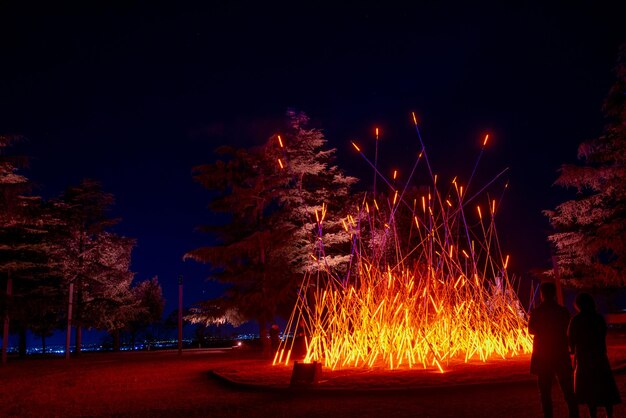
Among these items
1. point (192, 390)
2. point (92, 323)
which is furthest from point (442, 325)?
point (92, 323)

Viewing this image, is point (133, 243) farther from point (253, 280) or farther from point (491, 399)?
point (491, 399)

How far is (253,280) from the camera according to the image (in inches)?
778

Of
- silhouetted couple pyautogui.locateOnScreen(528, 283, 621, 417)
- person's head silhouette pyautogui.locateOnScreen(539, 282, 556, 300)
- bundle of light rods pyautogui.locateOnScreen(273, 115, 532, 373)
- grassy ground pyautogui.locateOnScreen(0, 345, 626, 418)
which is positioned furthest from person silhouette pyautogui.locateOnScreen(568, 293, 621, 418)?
bundle of light rods pyautogui.locateOnScreen(273, 115, 532, 373)

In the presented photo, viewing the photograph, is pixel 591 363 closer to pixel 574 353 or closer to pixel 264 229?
pixel 574 353

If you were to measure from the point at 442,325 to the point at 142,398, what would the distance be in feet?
16.9

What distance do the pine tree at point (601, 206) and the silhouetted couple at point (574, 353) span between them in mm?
11443

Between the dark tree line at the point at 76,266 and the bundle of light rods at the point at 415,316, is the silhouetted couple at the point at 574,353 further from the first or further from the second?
the dark tree line at the point at 76,266

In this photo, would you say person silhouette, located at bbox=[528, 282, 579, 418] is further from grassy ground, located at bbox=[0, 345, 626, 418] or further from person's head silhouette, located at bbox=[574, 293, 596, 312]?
grassy ground, located at bbox=[0, 345, 626, 418]

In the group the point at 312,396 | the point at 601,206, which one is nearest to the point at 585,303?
the point at 312,396

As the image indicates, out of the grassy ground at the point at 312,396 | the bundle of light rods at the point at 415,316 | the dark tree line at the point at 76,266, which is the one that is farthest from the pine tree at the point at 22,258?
the bundle of light rods at the point at 415,316

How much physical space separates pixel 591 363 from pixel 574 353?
0.19 metres

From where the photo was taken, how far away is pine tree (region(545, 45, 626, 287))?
1510 cm

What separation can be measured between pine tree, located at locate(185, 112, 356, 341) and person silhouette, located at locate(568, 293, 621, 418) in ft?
47.1

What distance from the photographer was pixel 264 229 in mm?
20281
